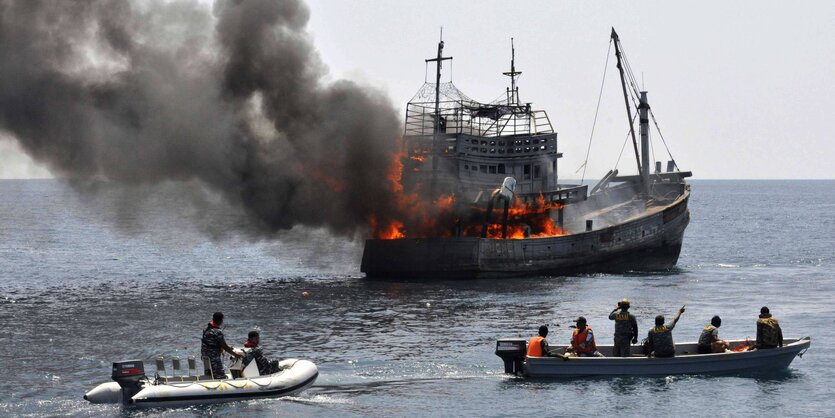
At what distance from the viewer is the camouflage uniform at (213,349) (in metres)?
33.3

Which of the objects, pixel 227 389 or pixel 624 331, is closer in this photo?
pixel 227 389

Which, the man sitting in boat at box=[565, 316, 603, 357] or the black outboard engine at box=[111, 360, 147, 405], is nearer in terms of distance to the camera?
the black outboard engine at box=[111, 360, 147, 405]

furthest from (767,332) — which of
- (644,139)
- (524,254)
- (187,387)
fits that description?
(644,139)

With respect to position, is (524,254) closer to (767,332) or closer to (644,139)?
(644,139)

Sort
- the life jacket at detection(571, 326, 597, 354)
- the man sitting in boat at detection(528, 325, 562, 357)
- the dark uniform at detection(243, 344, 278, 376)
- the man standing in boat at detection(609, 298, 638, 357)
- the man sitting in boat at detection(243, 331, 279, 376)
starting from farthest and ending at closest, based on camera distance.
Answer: the life jacket at detection(571, 326, 597, 354), the man sitting in boat at detection(528, 325, 562, 357), the man standing in boat at detection(609, 298, 638, 357), the dark uniform at detection(243, 344, 278, 376), the man sitting in boat at detection(243, 331, 279, 376)

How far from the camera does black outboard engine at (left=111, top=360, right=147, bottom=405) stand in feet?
106

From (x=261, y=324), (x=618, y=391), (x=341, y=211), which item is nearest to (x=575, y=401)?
(x=618, y=391)

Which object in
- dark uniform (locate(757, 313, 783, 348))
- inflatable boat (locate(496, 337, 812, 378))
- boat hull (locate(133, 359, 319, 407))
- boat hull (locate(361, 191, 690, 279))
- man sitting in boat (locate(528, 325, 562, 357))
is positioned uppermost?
boat hull (locate(361, 191, 690, 279))

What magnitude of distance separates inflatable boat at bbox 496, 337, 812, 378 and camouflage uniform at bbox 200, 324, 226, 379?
10.2 metres

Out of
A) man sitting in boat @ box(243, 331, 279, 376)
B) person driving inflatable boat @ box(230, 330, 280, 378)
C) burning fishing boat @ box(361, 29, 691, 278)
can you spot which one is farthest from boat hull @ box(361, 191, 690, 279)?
person driving inflatable boat @ box(230, 330, 280, 378)

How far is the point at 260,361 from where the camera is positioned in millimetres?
34750

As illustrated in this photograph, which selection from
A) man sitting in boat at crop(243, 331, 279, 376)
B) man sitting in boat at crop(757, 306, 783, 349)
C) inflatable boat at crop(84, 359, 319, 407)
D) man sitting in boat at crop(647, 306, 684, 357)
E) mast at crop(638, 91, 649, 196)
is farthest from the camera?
mast at crop(638, 91, 649, 196)

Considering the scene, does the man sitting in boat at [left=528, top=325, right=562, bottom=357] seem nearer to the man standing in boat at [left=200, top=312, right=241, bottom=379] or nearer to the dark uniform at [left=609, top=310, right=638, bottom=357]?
the dark uniform at [left=609, top=310, right=638, bottom=357]

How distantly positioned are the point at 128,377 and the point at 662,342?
62.0 feet
